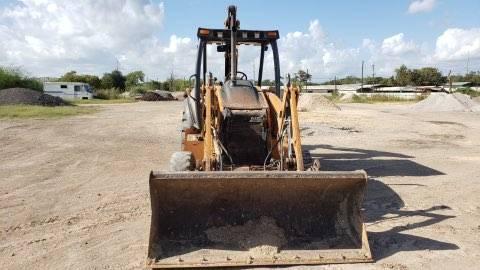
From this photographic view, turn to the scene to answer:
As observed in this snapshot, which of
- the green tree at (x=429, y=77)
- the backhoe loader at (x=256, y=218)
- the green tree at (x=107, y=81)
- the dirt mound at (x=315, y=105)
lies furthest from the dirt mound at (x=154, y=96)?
the backhoe loader at (x=256, y=218)

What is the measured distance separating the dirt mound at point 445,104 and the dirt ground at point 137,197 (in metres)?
17.9

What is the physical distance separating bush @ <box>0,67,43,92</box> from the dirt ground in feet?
86.9

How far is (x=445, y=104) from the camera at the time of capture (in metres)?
33.0

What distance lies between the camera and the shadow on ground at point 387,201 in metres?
5.13

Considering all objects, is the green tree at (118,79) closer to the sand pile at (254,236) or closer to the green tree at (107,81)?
the green tree at (107,81)

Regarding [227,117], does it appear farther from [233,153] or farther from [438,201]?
[438,201]

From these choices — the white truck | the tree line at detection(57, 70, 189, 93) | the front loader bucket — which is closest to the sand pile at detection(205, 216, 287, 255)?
the front loader bucket

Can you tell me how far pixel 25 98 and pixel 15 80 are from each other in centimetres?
1104

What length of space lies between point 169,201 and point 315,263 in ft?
5.02

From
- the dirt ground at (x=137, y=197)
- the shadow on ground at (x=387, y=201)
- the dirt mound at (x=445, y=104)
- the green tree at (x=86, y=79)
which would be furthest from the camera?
the green tree at (x=86, y=79)

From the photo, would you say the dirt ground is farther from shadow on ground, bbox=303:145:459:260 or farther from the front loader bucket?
the front loader bucket

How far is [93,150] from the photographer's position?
12219 millimetres

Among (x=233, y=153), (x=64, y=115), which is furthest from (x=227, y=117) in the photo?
(x=64, y=115)

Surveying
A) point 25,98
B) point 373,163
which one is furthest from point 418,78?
point 373,163
